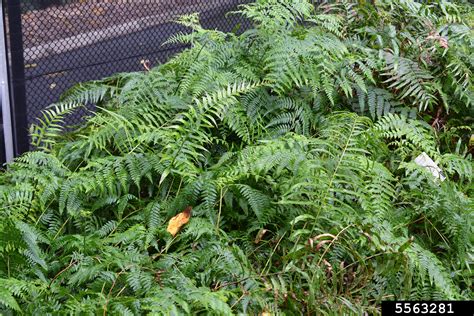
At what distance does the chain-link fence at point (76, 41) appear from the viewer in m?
5.47

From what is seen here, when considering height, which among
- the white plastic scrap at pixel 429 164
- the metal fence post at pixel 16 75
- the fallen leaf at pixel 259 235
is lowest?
the fallen leaf at pixel 259 235

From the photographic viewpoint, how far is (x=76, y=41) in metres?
5.82

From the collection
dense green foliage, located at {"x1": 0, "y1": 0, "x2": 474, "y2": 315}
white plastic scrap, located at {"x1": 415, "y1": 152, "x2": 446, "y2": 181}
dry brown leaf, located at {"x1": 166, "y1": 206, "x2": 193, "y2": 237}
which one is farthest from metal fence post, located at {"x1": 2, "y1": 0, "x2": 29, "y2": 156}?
white plastic scrap, located at {"x1": 415, "y1": 152, "x2": 446, "y2": 181}

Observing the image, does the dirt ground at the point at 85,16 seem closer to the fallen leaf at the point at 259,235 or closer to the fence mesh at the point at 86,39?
the fence mesh at the point at 86,39

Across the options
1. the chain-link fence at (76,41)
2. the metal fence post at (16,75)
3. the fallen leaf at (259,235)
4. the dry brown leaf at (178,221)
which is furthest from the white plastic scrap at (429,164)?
the metal fence post at (16,75)

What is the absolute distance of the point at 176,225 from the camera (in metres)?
4.28

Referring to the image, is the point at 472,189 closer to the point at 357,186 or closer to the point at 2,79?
the point at 357,186

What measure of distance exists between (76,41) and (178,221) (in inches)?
83.4

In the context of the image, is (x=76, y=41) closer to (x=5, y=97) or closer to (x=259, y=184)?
(x=5, y=97)

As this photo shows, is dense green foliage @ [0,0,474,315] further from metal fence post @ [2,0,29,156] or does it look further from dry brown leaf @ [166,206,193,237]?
metal fence post @ [2,0,29,156]

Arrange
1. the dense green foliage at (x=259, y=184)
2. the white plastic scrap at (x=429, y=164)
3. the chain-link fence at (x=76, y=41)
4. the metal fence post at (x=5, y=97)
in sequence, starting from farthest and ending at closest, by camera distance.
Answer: the chain-link fence at (x=76, y=41)
the metal fence post at (x=5, y=97)
the white plastic scrap at (x=429, y=164)
the dense green foliage at (x=259, y=184)

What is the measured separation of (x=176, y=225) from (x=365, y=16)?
2781 mm

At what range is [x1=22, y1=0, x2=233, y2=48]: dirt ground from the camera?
18.0 feet

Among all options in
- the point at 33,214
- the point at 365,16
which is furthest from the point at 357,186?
the point at 365,16
